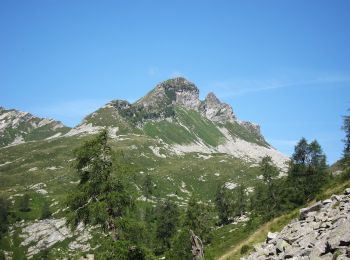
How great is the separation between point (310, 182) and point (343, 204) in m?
77.7

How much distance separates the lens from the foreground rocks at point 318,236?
15273 millimetres

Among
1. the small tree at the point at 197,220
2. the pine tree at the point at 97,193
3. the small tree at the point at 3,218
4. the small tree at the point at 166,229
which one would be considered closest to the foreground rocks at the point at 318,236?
the pine tree at the point at 97,193

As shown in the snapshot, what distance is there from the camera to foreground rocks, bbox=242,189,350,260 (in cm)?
1527

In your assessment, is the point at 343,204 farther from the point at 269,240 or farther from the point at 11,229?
the point at 11,229

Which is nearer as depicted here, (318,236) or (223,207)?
(318,236)

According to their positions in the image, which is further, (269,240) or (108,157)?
(108,157)

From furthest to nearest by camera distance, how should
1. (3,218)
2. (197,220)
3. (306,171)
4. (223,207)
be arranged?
1. (3,218)
2. (223,207)
3. (197,220)
4. (306,171)

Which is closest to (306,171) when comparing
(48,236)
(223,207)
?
(223,207)

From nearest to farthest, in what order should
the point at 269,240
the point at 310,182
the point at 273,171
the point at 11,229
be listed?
the point at 269,240 → the point at 310,182 → the point at 273,171 → the point at 11,229

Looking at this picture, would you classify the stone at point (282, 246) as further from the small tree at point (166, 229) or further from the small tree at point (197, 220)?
the small tree at point (166, 229)

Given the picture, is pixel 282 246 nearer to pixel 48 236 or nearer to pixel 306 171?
pixel 306 171

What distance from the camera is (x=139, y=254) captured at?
2595 cm

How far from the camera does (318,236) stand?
715 inches

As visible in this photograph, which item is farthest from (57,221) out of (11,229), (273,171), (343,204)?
(343,204)
